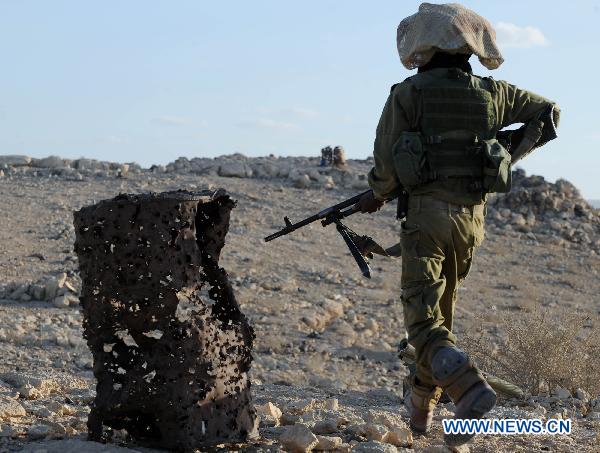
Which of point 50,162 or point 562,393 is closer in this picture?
point 562,393

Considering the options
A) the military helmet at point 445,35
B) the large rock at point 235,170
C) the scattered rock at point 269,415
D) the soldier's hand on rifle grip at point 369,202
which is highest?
the military helmet at point 445,35

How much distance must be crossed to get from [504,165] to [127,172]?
13.9 metres

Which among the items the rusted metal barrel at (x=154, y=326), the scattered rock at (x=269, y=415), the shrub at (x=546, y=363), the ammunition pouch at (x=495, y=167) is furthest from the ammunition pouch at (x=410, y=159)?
the shrub at (x=546, y=363)

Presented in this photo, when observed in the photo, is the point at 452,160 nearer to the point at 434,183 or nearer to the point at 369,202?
the point at 434,183

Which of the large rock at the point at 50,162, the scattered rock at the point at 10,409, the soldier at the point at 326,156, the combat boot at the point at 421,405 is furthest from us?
the soldier at the point at 326,156

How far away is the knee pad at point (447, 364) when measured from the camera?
3.44m

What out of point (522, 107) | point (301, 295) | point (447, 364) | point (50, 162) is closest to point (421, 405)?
point (447, 364)

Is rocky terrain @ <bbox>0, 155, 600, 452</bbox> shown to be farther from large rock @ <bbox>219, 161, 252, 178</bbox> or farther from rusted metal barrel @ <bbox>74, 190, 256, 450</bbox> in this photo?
rusted metal barrel @ <bbox>74, 190, 256, 450</bbox>

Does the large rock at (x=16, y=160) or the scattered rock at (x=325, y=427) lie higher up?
the large rock at (x=16, y=160)

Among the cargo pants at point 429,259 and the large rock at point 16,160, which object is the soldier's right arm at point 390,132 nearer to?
the cargo pants at point 429,259

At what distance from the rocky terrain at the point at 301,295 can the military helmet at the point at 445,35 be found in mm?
1584

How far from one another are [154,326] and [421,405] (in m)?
1.17

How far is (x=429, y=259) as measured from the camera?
12.1ft

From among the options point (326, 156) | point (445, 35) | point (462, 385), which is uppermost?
point (326, 156)
